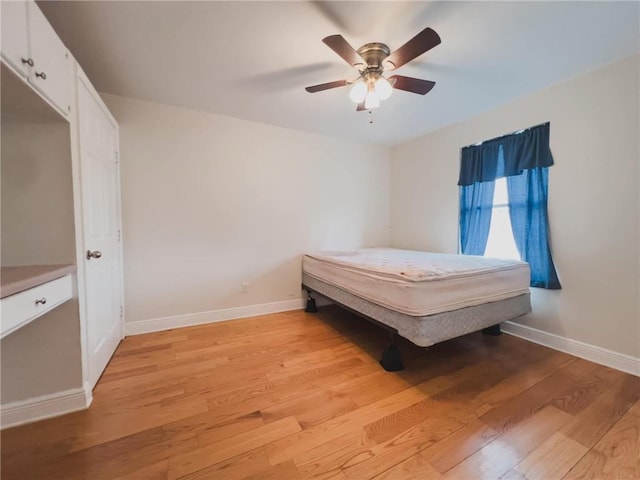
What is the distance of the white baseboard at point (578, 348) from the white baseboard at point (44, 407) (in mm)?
3537

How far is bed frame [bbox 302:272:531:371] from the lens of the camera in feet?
5.58

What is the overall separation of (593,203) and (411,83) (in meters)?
1.82

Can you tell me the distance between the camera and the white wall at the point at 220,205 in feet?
8.32

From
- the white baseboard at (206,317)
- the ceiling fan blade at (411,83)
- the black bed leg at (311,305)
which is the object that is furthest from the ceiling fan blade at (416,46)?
the white baseboard at (206,317)

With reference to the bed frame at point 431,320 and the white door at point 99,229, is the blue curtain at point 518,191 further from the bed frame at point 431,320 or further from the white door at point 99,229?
the white door at point 99,229

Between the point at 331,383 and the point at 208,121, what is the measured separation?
288cm

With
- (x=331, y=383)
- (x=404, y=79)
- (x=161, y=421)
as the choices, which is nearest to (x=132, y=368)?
(x=161, y=421)

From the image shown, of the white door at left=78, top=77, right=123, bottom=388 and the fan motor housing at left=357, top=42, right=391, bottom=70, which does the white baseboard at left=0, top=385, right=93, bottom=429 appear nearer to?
the white door at left=78, top=77, right=123, bottom=388

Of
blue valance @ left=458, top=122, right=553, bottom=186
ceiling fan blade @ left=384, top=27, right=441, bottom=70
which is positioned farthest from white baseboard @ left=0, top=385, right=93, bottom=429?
blue valance @ left=458, top=122, right=553, bottom=186

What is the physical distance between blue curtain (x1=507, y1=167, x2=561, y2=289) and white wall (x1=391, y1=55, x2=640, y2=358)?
0.06 m

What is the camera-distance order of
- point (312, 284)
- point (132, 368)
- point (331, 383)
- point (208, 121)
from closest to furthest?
point (331, 383)
point (132, 368)
point (208, 121)
point (312, 284)

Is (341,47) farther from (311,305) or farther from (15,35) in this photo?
(311,305)

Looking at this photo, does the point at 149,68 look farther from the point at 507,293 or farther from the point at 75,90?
the point at 507,293

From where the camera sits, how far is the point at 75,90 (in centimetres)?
149
